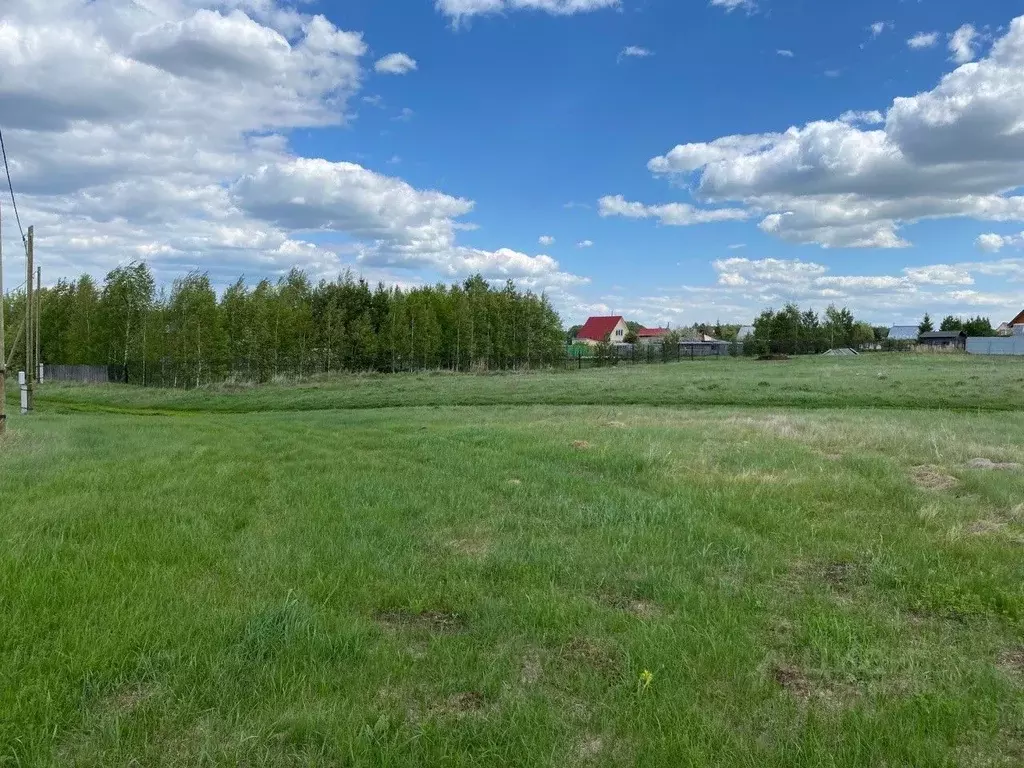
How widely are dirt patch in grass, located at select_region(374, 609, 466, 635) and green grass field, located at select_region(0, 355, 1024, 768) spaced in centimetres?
3

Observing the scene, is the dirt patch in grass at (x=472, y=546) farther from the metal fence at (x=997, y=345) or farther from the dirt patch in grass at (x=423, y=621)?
the metal fence at (x=997, y=345)

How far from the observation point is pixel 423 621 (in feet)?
15.8

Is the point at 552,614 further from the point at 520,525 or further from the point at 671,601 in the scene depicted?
the point at 520,525

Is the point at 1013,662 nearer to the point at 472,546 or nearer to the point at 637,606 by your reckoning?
the point at 637,606

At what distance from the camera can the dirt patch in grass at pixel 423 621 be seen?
468cm

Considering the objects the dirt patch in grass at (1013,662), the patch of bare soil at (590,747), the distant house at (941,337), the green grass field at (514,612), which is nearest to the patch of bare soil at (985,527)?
the green grass field at (514,612)

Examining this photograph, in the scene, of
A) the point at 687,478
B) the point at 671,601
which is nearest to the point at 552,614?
the point at 671,601

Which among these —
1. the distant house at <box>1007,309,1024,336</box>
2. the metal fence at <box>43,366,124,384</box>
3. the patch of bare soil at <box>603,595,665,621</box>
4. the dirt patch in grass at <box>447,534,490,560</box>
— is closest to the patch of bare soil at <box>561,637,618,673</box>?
the patch of bare soil at <box>603,595,665,621</box>

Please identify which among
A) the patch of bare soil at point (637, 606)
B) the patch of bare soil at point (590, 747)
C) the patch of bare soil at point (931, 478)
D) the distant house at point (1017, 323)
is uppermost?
the distant house at point (1017, 323)

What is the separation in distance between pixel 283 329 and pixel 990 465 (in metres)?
42.4

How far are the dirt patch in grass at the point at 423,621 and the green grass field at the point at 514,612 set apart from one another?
33mm

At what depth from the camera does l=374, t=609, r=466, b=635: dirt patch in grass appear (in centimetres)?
468

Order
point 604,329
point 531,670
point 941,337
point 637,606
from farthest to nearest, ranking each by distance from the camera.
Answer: point 604,329, point 941,337, point 637,606, point 531,670

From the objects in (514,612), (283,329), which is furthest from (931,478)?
(283,329)
